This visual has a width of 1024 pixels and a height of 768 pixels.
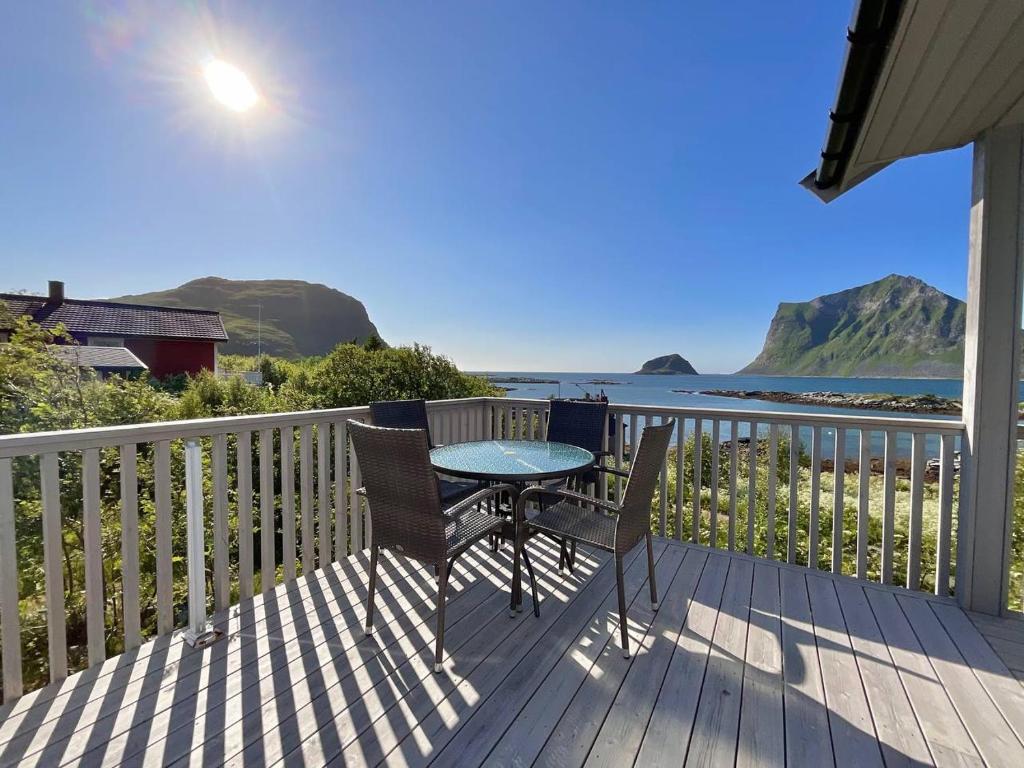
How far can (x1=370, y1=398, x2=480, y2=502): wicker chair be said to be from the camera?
2.76 metres

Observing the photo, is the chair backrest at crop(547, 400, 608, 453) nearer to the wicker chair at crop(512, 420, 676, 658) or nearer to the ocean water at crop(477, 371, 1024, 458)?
the ocean water at crop(477, 371, 1024, 458)

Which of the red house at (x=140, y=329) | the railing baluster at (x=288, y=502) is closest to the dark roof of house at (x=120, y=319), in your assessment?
the red house at (x=140, y=329)

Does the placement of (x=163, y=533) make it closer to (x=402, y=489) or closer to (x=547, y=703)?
(x=402, y=489)

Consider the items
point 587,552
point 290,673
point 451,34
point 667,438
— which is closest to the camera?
point 290,673

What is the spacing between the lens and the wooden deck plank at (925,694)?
141cm

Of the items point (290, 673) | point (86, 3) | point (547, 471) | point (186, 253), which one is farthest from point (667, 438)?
point (186, 253)

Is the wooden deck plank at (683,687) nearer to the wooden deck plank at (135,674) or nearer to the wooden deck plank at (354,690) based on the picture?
the wooden deck plank at (354,690)

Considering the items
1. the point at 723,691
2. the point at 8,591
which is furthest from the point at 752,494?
the point at 8,591

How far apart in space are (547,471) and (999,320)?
2.50m

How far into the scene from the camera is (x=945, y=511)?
2.48m

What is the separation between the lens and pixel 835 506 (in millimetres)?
2771

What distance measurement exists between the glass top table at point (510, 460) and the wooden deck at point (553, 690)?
755mm

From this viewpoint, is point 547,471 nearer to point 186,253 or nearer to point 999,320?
point 999,320

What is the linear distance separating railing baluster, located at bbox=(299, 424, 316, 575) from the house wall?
21545 mm
